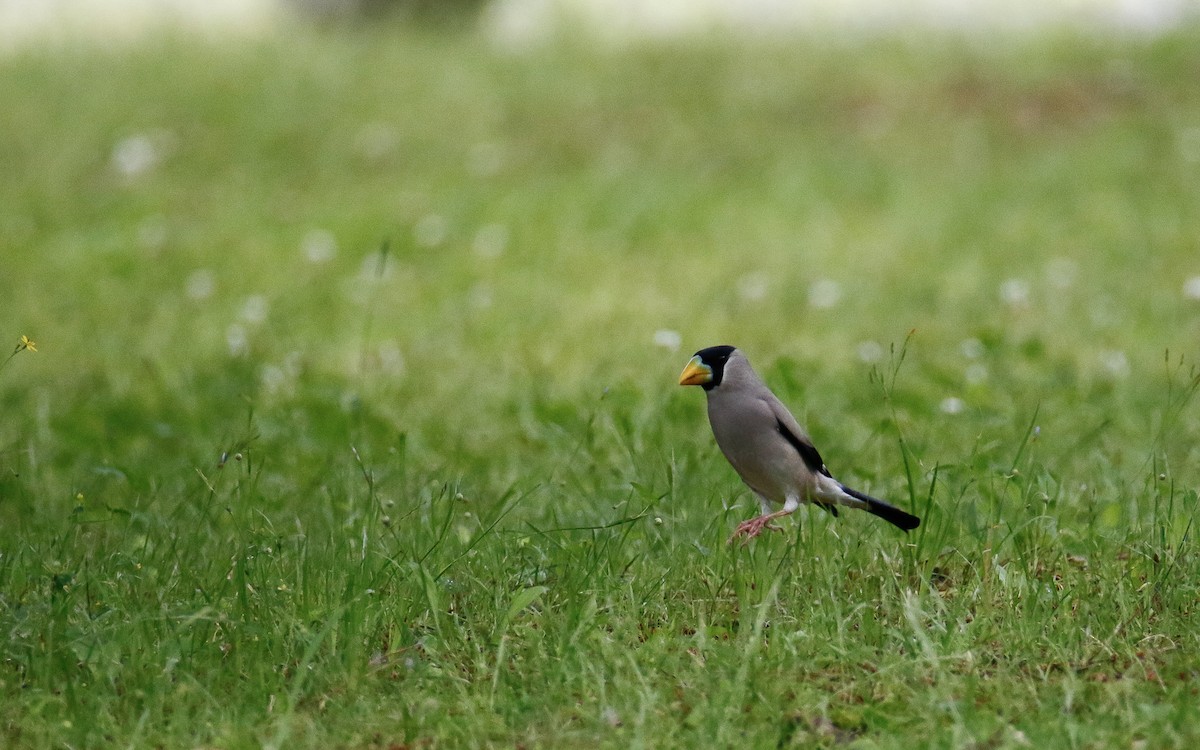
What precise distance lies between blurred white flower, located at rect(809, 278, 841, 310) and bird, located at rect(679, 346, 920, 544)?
3.24 m

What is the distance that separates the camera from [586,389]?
570 centimetres

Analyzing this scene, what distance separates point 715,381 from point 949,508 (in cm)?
69

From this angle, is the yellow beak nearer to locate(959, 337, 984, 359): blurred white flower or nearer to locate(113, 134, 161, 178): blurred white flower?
locate(959, 337, 984, 359): blurred white flower

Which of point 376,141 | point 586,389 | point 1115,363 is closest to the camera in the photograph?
point 586,389

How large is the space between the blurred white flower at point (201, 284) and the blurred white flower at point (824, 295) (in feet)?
10.1

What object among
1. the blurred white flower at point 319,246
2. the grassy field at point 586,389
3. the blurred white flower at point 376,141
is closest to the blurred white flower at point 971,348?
the grassy field at point 586,389

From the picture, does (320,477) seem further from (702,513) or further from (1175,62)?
(1175,62)

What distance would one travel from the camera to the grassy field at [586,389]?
3.03 meters

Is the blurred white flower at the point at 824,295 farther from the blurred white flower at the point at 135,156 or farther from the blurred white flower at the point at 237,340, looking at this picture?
the blurred white flower at the point at 135,156

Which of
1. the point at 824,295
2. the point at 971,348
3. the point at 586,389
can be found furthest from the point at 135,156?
the point at 971,348

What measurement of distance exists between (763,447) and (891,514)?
36 cm

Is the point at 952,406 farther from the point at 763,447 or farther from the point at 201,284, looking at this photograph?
the point at 201,284

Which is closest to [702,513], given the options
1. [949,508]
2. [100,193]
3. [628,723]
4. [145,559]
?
[949,508]

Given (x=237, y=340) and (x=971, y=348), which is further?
(x=237, y=340)
